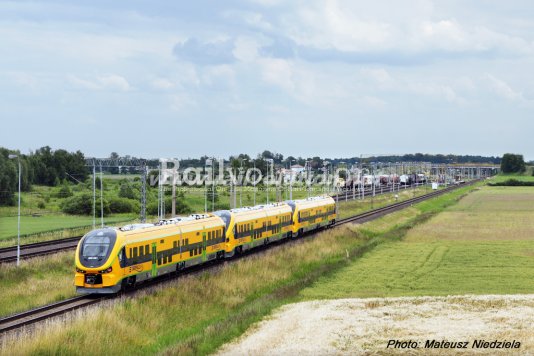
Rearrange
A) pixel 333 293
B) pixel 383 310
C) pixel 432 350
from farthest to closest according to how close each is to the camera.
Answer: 1. pixel 333 293
2. pixel 383 310
3. pixel 432 350

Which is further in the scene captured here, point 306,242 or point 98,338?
point 306,242

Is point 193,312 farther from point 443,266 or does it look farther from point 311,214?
point 311,214

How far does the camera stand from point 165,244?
41438mm

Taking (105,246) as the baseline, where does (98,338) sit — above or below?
below

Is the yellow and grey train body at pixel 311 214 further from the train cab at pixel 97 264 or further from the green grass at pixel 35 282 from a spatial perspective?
the train cab at pixel 97 264

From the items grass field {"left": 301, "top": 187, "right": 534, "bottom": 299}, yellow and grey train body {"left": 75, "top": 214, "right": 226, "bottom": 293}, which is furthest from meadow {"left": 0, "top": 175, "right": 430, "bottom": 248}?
grass field {"left": 301, "top": 187, "right": 534, "bottom": 299}

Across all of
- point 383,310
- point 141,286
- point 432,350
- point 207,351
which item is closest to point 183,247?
point 141,286

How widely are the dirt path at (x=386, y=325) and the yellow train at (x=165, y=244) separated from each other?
8676mm

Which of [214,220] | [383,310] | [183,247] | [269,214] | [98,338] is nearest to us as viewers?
[98,338]

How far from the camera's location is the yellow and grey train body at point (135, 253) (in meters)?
35.3

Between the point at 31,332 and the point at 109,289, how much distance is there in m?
7.88

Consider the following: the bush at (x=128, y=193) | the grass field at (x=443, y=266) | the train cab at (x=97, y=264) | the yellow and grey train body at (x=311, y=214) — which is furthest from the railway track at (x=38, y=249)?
the bush at (x=128, y=193)

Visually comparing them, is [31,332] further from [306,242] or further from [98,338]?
[306,242]

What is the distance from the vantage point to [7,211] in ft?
318
